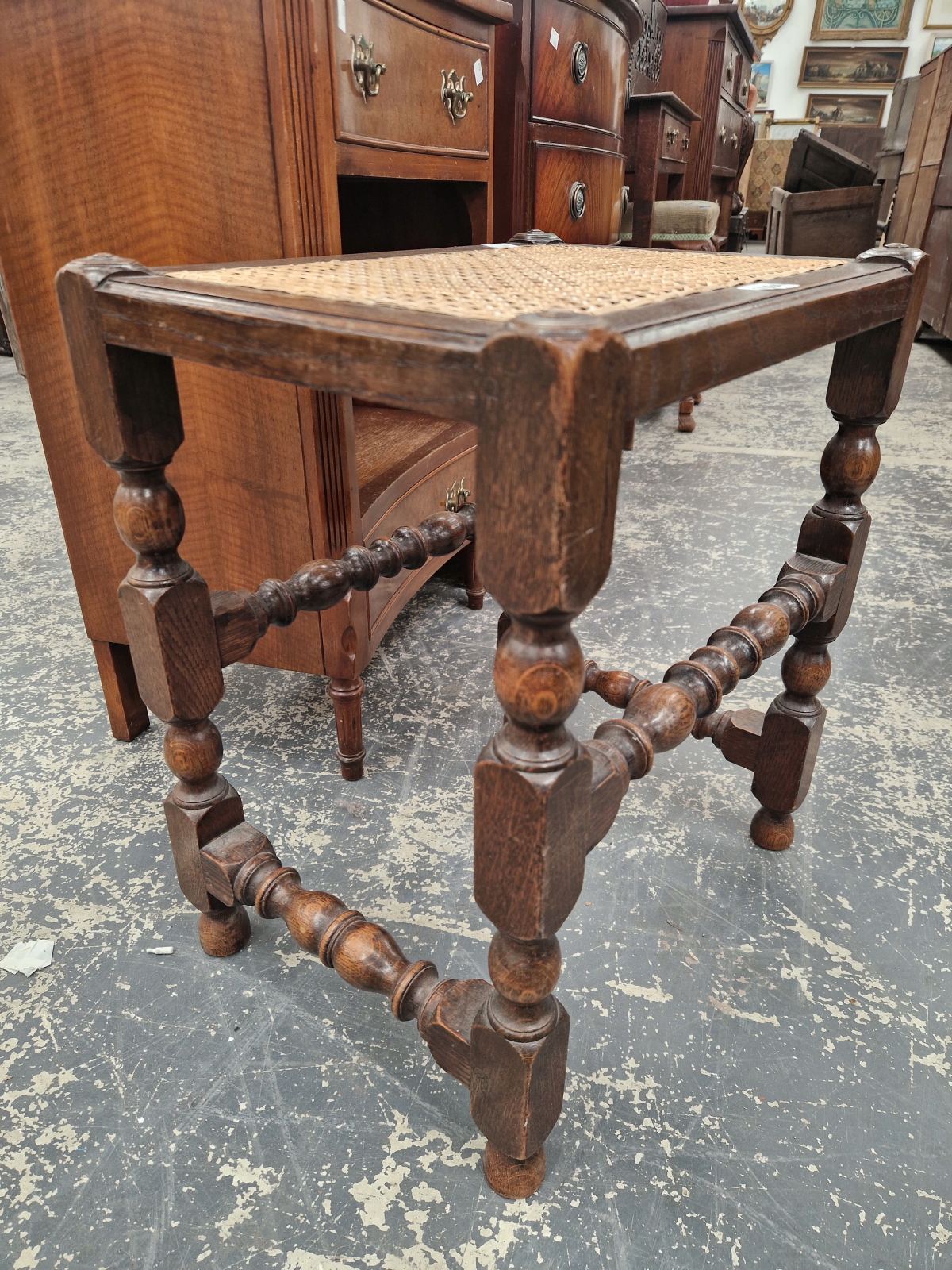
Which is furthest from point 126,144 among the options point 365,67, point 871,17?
point 871,17

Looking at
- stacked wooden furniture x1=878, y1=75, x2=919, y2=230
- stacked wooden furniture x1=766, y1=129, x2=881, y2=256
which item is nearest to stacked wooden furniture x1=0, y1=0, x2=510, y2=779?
stacked wooden furniture x1=766, y1=129, x2=881, y2=256

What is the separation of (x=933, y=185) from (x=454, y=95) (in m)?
3.42

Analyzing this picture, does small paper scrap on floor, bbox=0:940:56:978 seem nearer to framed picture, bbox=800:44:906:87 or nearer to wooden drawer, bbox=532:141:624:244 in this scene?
wooden drawer, bbox=532:141:624:244

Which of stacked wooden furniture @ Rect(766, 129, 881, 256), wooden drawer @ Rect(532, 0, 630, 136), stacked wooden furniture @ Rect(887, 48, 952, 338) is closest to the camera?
wooden drawer @ Rect(532, 0, 630, 136)

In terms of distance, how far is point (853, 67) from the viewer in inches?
326

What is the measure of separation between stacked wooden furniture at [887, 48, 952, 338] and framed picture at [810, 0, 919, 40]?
16.9 feet

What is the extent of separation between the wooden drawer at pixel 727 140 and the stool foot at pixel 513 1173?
11.4 ft

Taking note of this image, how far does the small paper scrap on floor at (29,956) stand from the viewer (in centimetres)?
74

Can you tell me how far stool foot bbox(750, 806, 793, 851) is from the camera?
870 millimetres

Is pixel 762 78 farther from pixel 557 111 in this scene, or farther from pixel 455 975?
pixel 455 975

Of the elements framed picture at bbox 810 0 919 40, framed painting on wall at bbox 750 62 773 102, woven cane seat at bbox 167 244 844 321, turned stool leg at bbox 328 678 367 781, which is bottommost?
turned stool leg at bbox 328 678 367 781

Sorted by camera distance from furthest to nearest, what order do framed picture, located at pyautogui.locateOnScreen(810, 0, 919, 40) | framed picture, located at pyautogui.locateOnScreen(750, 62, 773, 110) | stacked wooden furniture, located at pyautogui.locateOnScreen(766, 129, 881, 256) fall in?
framed picture, located at pyautogui.locateOnScreen(750, 62, 773, 110) < framed picture, located at pyautogui.locateOnScreen(810, 0, 919, 40) < stacked wooden furniture, located at pyautogui.locateOnScreen(766, 129, 881, 256)

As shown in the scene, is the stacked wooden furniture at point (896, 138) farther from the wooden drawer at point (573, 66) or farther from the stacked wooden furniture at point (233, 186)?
the stacked wooden furniture at point (233, 186)

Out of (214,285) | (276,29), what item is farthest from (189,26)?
(214,285)
